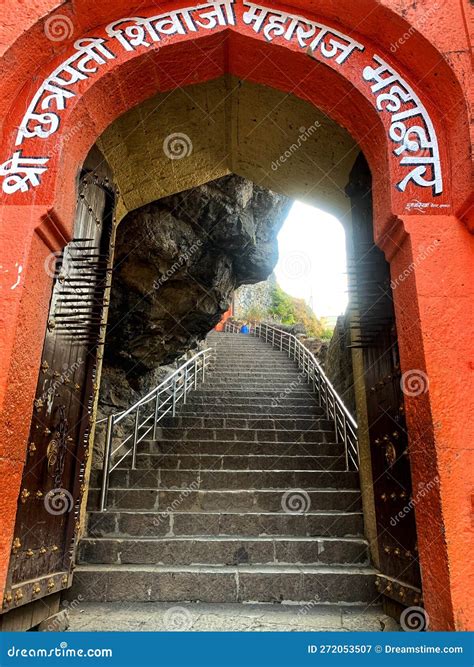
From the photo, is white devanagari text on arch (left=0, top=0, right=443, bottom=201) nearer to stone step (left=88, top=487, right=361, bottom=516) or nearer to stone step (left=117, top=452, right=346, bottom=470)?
stone step (left=88, top=487, right=361, bottom=516)

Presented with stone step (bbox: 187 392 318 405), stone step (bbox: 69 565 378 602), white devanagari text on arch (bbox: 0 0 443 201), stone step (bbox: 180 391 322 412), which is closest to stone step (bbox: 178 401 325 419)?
stone step (bbox: 180 391 322 412)

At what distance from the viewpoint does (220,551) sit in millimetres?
4020

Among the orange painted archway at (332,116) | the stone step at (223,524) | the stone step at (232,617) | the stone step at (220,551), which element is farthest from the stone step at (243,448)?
the orange painted archway at (332,116)

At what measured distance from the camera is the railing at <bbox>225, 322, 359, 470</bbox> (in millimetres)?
5668

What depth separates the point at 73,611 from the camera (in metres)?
3.42

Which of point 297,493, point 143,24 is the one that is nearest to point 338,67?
point 143,24

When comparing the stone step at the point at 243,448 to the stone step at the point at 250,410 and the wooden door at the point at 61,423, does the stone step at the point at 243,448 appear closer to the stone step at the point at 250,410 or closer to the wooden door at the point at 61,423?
the stone step at the point at 250,410

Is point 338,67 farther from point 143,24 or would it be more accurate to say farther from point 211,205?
point 211,205

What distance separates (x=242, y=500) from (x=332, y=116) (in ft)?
11.4

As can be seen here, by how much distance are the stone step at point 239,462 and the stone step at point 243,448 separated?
227 mm

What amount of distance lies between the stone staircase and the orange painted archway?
1483 millimetres

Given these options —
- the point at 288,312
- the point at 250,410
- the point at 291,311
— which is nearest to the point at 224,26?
the point at 250,410

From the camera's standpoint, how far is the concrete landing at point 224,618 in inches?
121

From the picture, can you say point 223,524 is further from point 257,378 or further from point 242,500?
point 257,378
